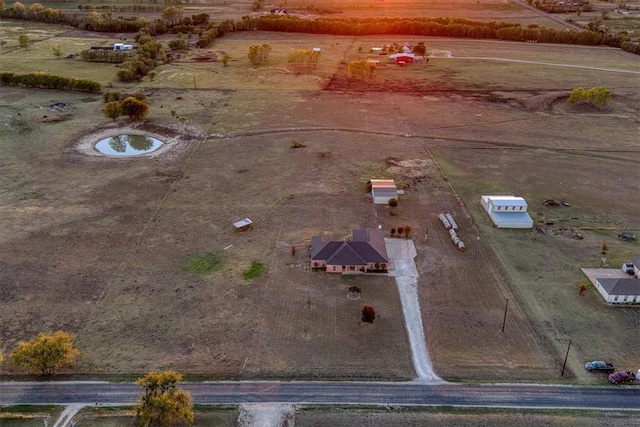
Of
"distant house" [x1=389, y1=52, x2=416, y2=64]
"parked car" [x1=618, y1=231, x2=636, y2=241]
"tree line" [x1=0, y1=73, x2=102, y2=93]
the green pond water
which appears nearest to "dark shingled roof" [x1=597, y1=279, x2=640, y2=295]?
"parked car" [x1=618, y1=231, x2=636, y2=241]

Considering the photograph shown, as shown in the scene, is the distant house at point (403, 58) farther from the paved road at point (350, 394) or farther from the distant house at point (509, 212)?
the paved road at point (350, 394)

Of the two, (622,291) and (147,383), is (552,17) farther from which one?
(147,383)

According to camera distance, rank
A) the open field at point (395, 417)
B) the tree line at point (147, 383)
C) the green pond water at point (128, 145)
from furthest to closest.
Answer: the green pond water at point (128, 145)
the open field at point (395, 417)
the tree line at point (147, 383)

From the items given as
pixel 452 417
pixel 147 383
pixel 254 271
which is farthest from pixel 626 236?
pixel 147 383

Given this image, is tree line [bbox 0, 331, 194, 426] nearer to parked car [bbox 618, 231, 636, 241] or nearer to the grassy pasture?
the grassy pasture

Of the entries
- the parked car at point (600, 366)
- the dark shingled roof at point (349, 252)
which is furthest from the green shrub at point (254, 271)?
the parked car at point (600, 366)

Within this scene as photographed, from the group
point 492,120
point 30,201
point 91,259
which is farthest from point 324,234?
point 492,120
